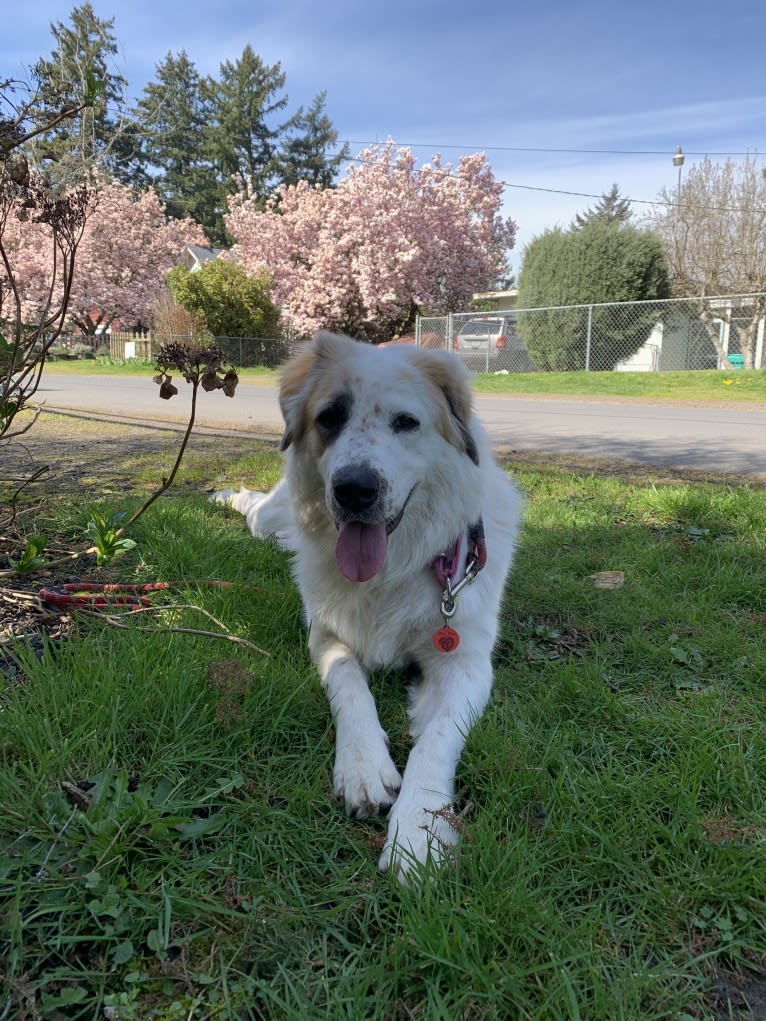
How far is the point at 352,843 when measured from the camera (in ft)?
5.34

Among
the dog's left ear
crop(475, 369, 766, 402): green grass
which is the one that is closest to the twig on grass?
the dog's left ear

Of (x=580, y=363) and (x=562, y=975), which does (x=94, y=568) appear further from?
(x=580, y=363)

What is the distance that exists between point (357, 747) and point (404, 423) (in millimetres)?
1227

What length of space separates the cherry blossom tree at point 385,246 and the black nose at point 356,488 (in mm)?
25300

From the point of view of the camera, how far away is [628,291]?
74.8 ft

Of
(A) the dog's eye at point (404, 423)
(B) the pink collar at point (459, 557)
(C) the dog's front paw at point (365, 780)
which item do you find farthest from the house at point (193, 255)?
(C) the dog's front paw at point (365, 780)

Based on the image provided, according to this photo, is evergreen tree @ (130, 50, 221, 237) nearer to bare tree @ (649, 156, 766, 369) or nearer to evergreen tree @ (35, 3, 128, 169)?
bare tree @ (649, 156, 766, 369)

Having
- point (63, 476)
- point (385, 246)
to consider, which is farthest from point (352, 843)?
point (385, 246)

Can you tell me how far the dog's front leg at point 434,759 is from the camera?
5.14 feet

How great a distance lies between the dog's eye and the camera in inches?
100

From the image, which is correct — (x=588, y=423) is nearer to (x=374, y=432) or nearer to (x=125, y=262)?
(x=374, y=432)

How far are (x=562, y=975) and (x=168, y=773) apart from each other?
3.48 feet

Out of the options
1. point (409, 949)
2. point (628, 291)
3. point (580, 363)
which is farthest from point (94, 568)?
point (628, 291)

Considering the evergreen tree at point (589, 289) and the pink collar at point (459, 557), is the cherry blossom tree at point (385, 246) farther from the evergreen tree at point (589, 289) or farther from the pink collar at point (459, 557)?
the pink collar at point (459, 557)
